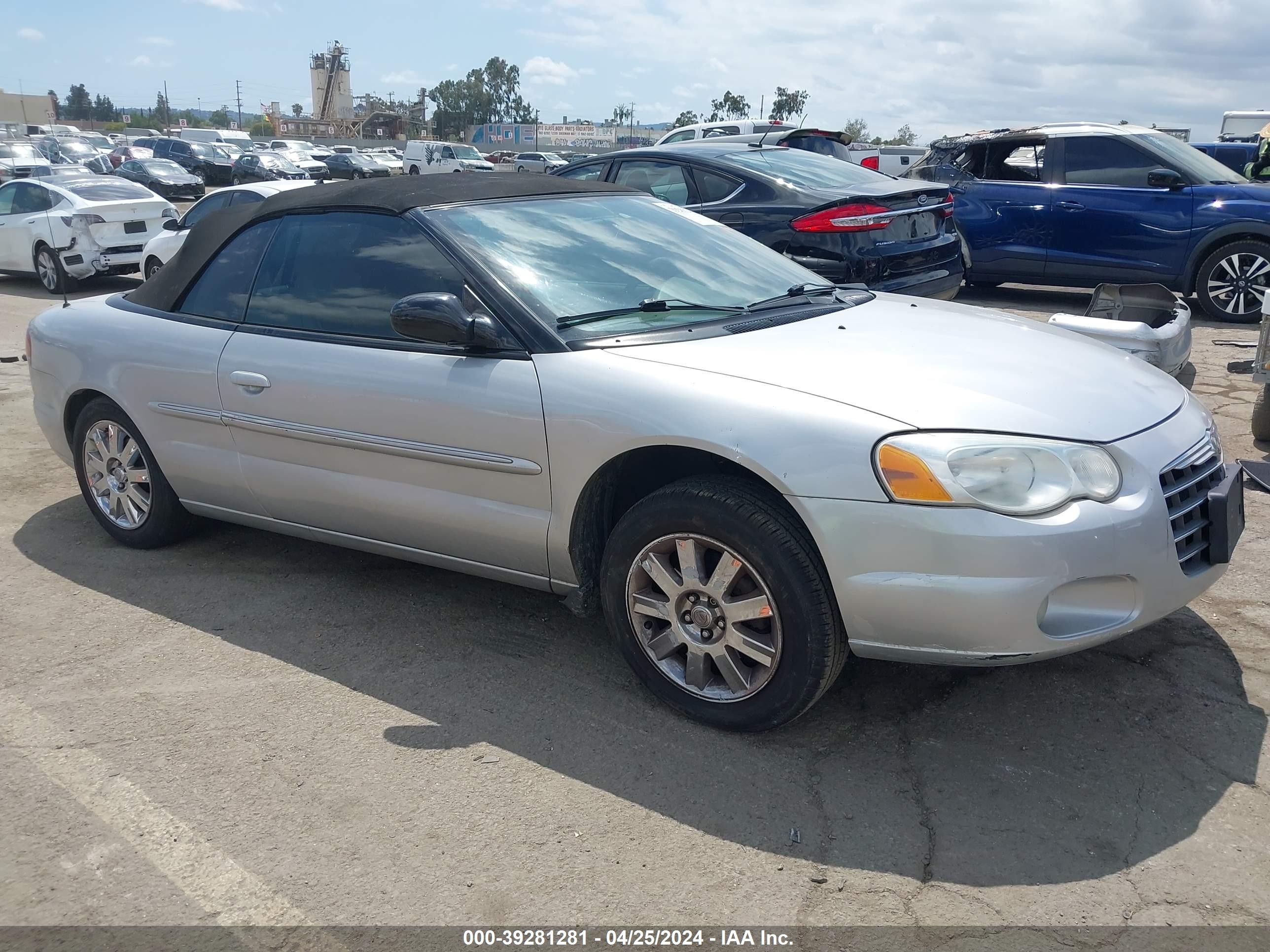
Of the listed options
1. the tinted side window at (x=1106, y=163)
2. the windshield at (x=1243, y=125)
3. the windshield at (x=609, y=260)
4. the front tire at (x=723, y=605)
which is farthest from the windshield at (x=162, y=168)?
the front tire at (x=723, y=605)

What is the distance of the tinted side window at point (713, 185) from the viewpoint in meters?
7.82

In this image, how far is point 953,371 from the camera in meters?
3.15

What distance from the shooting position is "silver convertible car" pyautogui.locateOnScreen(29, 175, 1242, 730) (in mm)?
2822

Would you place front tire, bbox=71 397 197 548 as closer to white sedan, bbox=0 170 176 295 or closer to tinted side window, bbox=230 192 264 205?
tinted side window, bbox=230 192 264 205

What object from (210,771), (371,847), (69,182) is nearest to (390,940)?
(371,847)

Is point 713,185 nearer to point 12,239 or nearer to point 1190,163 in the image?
point 1190,163

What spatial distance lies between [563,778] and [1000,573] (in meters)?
1.31

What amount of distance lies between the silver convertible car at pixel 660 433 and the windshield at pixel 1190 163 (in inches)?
272

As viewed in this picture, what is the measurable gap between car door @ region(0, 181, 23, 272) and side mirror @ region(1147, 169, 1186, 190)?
13316 mm

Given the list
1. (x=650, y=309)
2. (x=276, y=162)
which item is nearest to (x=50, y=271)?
(x=650, y=309)

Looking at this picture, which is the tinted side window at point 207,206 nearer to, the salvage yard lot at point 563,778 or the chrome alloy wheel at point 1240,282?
the salvage yard lot at point 563,778

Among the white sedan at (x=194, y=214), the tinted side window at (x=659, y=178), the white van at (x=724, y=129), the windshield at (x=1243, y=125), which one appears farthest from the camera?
the windshield at (x=1243, y=125)

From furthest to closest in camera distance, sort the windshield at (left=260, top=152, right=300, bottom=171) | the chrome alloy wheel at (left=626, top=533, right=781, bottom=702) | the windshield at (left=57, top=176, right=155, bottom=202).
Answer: the windshield at (left=260, top=152, right=300, bottom=171)
the windshield at (left=57, top=176, right=155, bottom=202)
the chrome alloy wheel at (left=626, top=533, right=781, bottom=702)

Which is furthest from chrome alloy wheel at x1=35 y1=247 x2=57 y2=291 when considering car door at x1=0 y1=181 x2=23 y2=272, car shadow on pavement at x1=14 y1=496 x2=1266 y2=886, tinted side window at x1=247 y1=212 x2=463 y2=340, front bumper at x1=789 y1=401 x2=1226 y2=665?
front bumper at x1=789 y1=401 x2=1226 y2=665
